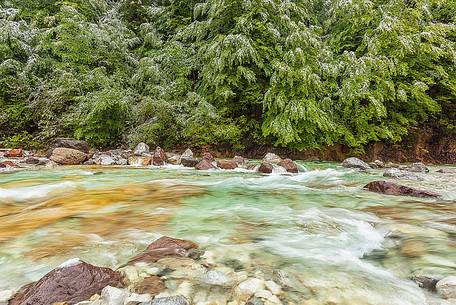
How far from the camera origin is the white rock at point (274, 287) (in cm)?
198

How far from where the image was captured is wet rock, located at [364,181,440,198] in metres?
4.72

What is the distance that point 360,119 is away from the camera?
11.1 meters

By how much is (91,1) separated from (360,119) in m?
13.0

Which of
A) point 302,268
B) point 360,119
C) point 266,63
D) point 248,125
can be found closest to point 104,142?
point 248,125

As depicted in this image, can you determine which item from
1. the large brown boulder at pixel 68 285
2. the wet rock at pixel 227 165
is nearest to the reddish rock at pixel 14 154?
the wet rock at pixel 227 165

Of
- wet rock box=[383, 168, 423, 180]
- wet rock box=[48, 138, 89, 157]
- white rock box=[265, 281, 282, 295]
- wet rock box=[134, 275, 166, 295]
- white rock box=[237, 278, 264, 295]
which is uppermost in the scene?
wet rock box=[48, 138, 89, 157]

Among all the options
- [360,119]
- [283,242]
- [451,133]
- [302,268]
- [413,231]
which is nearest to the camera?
[302,268]

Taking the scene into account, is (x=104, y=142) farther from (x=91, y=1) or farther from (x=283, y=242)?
A: (x=283, y=242)

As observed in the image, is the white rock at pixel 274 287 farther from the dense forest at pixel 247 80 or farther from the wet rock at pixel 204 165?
the dense forest at pixel 247 80

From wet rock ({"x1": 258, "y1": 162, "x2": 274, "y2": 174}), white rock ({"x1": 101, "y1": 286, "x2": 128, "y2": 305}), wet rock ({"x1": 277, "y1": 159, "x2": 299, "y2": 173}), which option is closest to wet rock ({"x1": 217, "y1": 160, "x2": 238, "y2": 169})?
wet rock ({"x1": 258, "y1": 162, "x2": 274, "y2": 174})

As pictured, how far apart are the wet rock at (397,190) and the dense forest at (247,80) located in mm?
4931

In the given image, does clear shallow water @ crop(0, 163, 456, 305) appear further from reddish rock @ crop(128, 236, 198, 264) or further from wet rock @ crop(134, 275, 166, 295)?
wet rock @ crop(134, 275, 166, 295)

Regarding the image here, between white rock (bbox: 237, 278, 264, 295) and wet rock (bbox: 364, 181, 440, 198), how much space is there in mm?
3431

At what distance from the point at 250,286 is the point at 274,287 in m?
0.14
